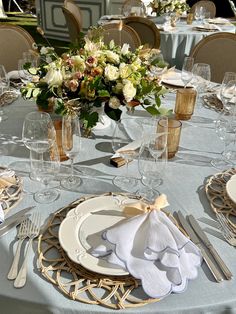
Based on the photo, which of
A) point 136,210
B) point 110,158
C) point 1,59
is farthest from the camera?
point 1,59

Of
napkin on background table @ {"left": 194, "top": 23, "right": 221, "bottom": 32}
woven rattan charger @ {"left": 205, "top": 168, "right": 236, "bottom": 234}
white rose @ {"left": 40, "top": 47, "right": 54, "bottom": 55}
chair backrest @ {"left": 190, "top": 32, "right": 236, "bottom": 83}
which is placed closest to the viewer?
woven rattan charger @ {"left": 205, "top": 168, "right": 236, "bottom": 234}

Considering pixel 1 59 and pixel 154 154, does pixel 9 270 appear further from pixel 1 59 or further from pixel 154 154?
pixel 1 59

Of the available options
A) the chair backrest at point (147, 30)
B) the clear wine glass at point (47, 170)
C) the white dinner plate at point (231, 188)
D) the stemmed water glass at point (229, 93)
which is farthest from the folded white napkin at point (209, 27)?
the clear wine glass at point (47, 170)

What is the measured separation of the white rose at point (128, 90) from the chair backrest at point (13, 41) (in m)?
1.46

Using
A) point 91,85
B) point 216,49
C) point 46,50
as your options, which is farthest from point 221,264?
point 216,49

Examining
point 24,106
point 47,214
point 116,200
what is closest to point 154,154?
point 116,200

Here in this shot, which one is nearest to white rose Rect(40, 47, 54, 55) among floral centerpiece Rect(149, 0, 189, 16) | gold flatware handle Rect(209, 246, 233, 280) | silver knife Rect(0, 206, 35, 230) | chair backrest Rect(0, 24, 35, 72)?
silver knife Rect(0, 206, 35, 230)

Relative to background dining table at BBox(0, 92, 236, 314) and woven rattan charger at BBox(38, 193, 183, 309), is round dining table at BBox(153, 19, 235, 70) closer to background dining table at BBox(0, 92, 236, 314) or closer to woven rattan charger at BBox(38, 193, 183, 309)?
background dining table at BBox(0, 92, 236, 314)

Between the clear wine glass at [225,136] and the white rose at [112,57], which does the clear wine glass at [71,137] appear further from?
the clear wine glass at [225,136]

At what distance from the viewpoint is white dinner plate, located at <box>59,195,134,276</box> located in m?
0.74

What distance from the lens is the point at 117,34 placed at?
2574mm

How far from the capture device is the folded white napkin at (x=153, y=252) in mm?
713

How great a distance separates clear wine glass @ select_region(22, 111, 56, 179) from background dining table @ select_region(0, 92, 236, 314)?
0.10 metres

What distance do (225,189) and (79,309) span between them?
1.88 ft
